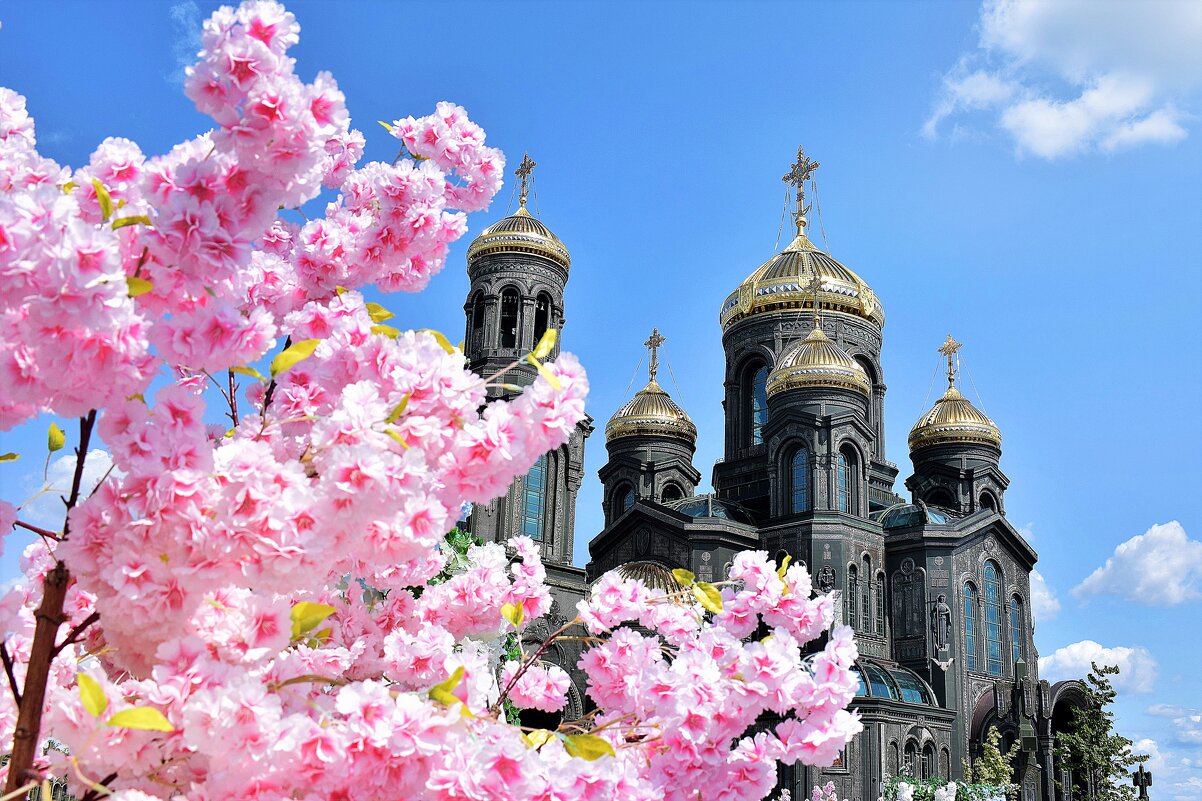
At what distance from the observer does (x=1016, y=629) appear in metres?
35.4

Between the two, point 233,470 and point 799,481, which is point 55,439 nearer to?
point 233,470

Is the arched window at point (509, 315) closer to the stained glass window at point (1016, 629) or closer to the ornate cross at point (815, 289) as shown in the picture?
the ornate cross at point (815, 289)

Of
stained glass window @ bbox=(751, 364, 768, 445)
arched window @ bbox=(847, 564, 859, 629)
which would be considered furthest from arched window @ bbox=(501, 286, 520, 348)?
arched window @ bbox=(847, 564, 859, 629)

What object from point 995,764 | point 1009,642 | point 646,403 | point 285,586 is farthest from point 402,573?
point 646,403

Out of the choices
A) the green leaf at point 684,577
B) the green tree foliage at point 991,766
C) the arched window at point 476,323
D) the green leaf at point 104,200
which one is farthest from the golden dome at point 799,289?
the green leaf at point 104,200

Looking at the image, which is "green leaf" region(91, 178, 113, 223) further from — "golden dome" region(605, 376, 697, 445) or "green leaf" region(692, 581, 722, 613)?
"golden dome" region(605, 376, 697, 445)

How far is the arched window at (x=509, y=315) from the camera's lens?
3288cm

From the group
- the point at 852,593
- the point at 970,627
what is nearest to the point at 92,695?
the point at 852,593

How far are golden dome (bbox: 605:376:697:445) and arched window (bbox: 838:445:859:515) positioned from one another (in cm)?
788

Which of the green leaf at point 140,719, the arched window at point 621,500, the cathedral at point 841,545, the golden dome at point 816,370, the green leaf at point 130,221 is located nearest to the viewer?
the green leaf at point 140,719

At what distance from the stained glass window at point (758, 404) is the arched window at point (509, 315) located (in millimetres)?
9942

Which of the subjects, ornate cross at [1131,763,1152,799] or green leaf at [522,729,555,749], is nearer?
green leaf at [522,729,555,749]

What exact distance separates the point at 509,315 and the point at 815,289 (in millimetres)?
11083

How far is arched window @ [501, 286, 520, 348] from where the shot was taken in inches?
1294
